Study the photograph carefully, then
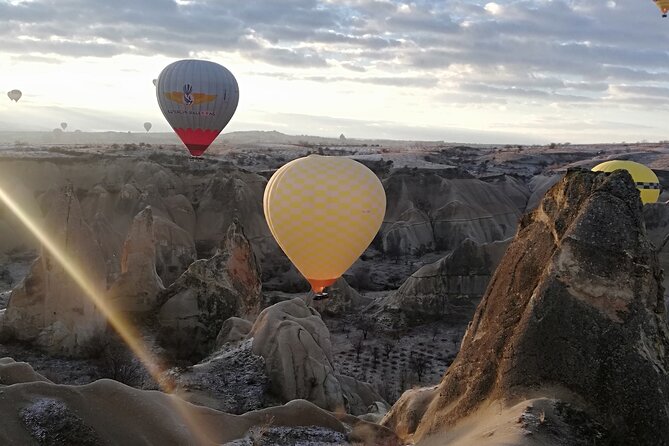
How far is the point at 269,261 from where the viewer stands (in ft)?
121

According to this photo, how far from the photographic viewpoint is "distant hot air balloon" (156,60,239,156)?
103 ft

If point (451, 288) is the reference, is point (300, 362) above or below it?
above

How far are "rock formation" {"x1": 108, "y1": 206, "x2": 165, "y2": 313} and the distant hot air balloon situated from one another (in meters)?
12.2

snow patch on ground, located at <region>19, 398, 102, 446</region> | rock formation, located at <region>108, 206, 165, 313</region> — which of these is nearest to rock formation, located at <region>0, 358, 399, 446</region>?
snow patch on ground, located at <region>19, 398, 102, 446</region>

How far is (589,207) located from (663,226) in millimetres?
26435

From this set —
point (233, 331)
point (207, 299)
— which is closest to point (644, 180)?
point (207, 299)

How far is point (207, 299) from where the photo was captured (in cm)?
1942

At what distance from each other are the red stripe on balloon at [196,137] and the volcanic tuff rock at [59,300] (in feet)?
50.1

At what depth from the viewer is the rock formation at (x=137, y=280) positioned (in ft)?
65.4

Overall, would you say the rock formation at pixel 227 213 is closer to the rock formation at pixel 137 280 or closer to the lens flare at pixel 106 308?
the rock formation at pixel 137 280

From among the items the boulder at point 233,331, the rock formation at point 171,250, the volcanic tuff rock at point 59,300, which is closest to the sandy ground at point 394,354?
the boulder at point 233,331

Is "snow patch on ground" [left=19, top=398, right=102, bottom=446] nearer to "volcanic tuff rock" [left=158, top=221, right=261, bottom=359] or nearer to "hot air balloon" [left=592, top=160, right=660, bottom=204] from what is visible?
"volcanic tuff rock" [left=158, top=221, right=261, bottom=359]

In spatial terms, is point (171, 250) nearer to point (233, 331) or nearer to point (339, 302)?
point (339, 302)

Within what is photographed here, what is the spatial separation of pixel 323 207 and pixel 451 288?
42.6 feet
